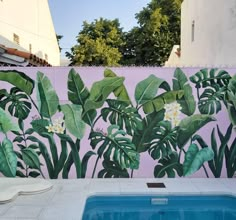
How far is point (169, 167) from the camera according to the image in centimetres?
598

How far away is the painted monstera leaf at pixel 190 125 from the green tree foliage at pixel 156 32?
74.0 ft

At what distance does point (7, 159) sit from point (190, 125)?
3399 mm

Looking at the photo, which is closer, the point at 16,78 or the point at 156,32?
the point at 16,78

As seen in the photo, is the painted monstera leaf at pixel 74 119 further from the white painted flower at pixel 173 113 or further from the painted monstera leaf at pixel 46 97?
the white painted flower at pixel 173 113

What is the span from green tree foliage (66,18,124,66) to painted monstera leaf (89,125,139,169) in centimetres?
2207

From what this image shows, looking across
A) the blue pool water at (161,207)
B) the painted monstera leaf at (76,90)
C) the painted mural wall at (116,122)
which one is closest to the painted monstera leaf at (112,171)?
the painted mural wall at (116,122)

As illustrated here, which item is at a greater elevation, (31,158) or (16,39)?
(16,39)

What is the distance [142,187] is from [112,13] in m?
28.7

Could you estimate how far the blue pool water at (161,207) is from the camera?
483 centimetres

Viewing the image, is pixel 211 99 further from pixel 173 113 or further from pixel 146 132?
pixel 146 132

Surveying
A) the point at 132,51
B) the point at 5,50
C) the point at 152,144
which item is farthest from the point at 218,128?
the point at 132,51

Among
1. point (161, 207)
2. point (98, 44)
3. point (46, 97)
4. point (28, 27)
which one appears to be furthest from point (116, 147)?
point (98, 44)

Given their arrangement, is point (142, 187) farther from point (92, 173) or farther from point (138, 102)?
point (138, 102)

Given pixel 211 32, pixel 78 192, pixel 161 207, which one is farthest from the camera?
pixel 211 32
